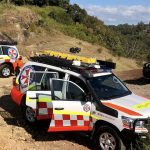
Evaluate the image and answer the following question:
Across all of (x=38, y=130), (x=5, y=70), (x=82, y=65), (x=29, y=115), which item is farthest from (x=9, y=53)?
(x=82, y=65)

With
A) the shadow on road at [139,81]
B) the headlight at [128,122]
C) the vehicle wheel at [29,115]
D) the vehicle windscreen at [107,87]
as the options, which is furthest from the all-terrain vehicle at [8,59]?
the headlight at [128,122]

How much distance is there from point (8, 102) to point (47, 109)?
4020 millimetres

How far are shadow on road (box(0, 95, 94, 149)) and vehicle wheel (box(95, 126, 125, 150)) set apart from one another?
0.64 metres

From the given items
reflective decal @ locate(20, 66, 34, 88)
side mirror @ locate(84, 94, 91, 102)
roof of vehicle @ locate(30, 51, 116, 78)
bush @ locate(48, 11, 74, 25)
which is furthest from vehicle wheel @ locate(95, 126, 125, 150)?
bush @ locate(48, 11, 74, 25)

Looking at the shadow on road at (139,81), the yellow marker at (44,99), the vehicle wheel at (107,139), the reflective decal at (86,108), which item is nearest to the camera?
the vehicle wheel at (107,139)

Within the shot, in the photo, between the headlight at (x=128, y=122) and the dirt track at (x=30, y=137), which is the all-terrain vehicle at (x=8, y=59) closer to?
the dirt track at (x=30, y=137)

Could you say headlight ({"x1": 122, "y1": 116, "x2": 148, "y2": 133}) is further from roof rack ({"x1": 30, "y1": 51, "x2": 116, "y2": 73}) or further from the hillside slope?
the hillside slope

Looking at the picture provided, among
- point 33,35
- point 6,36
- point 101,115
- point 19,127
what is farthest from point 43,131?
point 33,35

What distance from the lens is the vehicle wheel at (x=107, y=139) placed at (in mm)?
8516

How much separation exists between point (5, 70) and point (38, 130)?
9195 millimetres

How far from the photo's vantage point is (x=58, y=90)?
9609 millimetres

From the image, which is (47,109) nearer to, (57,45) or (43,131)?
(43,131)

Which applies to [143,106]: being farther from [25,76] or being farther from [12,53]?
[12,53]

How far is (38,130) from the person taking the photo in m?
10.6
